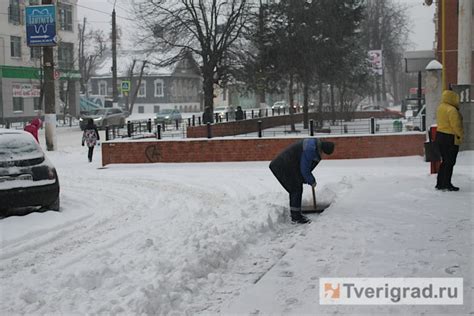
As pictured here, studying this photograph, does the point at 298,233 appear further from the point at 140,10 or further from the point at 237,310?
the point at 140,10

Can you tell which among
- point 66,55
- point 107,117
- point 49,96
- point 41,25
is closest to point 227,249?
point 49,96

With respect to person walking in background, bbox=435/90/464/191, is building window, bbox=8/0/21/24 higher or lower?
higher

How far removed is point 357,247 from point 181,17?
25.5m

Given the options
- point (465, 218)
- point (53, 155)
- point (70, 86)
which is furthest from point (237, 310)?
point (70, 86)

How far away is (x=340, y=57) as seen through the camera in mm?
32250

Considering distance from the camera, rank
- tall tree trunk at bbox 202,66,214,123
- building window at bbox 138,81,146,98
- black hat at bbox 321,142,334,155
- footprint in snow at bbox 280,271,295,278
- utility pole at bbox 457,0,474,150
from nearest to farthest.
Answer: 1. footprint in snow at bbox 280,271,295,278
2. black hat at bbox 321,142,334,155
3. utility pole at bbox 457,0,474,150
4. tall tree trunk at bbox 202,66,214,123
5. building window at bbox 138,81,146,98

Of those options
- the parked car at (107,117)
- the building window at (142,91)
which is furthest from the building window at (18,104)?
the building window at (142,91)

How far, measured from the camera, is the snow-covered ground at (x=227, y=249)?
553 centimetres

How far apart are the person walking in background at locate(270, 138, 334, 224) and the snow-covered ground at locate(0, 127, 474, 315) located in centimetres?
33

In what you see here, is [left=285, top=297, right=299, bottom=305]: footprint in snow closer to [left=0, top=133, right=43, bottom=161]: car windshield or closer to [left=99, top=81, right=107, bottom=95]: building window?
[left=0, top=133, right=43, bottom=161]: car windshield

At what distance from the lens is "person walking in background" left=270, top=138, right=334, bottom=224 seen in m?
8.77

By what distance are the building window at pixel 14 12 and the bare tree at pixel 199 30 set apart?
2669cm

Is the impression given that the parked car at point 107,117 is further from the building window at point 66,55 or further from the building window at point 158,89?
the building window at point 158,89

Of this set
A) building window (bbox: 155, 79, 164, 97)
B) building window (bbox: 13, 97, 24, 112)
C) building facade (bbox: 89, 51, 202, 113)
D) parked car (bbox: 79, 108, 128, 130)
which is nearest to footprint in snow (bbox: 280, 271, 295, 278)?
parked car (bbox: 79, 108, 128, 130)
